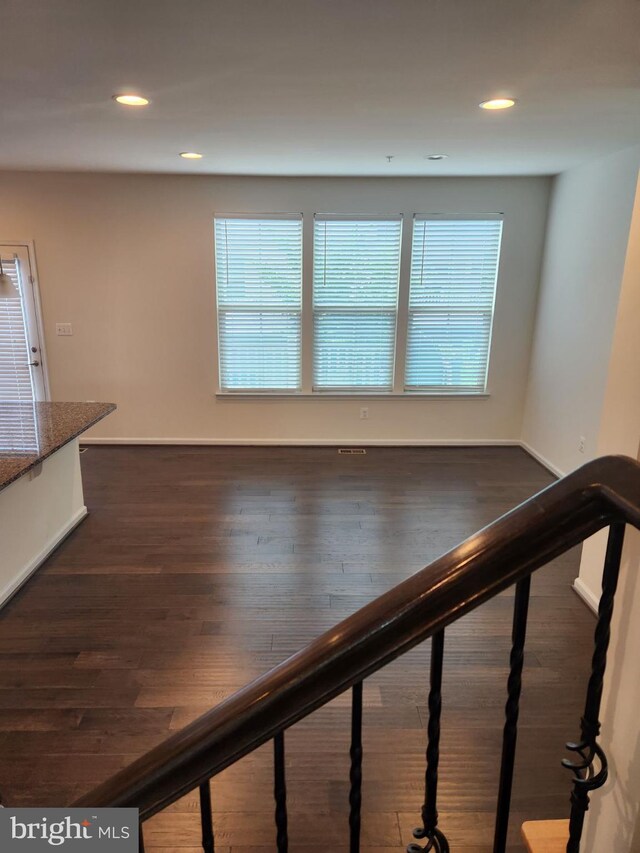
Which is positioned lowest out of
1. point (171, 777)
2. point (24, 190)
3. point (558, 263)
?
point (171, 777)

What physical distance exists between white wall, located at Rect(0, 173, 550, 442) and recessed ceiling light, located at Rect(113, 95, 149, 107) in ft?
7.67

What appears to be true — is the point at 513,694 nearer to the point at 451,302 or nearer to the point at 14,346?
the point at 451,302

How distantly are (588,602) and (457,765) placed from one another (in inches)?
53.8

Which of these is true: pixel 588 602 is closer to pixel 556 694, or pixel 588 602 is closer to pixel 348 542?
pixel 556 694

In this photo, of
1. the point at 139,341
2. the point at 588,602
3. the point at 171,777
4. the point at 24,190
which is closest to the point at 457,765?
the point at 588,602

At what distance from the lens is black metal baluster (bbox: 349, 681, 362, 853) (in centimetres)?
73

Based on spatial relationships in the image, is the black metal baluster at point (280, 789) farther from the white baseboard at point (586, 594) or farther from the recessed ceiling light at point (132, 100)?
the recessed ceiling light at point (132, 100)

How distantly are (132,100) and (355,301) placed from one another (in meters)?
2.96

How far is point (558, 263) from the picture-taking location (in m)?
4.69

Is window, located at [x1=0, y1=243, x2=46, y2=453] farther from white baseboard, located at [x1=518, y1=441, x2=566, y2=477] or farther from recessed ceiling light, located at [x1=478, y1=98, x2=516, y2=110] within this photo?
white baseboard, located at [x1=518, y1=441, x2=566, y2=477]

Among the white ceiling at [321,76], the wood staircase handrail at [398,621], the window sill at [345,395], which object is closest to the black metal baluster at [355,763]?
the wood staircase handrail at [398,621]

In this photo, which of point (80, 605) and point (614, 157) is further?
point (614, 157)

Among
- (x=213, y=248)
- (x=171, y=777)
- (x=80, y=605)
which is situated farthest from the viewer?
(x=213, y=248)

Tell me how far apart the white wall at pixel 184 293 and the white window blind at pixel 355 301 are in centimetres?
20
